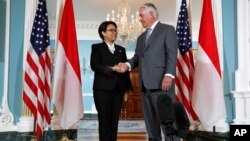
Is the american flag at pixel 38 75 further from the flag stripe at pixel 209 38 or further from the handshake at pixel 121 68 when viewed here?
the flag stripe at pixel 209 38

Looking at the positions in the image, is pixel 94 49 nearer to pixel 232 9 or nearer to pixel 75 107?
pixel 75 107

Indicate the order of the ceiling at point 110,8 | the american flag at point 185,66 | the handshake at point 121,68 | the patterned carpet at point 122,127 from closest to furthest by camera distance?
the handshake at point 121,68
the american flag at point 185,66
the patterned carpet at point 122,127
the ceiling at point 110,8

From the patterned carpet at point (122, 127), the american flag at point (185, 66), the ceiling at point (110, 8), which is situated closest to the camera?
the american flag at point (185, 66)

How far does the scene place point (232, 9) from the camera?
3.79 metres

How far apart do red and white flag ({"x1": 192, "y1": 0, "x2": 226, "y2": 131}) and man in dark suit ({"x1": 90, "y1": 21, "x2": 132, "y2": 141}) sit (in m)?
0.83

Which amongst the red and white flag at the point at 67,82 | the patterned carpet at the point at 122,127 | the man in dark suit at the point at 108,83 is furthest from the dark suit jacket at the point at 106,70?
the patterned carpet at the point at 122,127

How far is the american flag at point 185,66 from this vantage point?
3.41m

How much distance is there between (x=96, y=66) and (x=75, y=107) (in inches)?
27.5

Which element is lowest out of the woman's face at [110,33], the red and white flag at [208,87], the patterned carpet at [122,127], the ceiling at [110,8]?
Result: the patterned carpet at [122,127]

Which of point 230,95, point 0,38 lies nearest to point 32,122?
point 0,38

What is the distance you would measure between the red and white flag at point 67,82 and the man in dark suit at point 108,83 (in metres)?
0.53

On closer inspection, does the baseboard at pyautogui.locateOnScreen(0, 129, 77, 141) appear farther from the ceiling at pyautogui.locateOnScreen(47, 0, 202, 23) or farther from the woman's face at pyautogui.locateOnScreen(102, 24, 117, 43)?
the ceiling at pyautogui.locateOnScreen(47, 0, 202, 23)

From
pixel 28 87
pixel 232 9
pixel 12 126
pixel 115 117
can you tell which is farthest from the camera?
pixel 232 9

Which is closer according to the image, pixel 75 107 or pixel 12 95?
pixel 75 107
